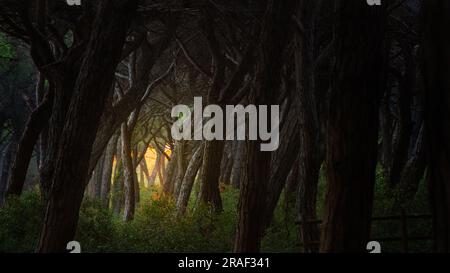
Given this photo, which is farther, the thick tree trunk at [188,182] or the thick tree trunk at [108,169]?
the thick tree trunk at [108,169]

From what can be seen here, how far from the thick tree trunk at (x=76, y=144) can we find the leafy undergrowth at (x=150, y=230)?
3.35 metres

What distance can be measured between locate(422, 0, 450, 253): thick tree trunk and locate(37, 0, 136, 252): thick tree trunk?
19.0ft

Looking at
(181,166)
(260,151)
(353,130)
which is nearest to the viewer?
(353,130)

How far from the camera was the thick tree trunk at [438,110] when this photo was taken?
5.51 meters

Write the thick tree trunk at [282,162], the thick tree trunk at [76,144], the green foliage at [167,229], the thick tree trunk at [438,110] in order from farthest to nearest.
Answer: the thick tree trunk at [282,162] → the green foliage at [167,229] → the thick tree trunk at [76,144] → the thick tree trunk at [438,110]

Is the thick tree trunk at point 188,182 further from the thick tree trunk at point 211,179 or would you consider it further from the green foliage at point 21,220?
the green foliage at point 21,220

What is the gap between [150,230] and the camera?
52.5 feet

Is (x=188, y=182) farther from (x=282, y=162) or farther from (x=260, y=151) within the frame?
(x=260, y=151)

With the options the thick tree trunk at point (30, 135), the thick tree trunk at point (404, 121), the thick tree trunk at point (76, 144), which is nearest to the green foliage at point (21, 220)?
the thick tree trunk at point (30, 135)

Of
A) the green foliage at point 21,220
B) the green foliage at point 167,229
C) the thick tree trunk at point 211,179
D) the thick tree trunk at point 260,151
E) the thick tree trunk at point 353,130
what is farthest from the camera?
the thick tree trunk at point 211,179

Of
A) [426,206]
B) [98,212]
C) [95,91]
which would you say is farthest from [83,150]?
[426,206]

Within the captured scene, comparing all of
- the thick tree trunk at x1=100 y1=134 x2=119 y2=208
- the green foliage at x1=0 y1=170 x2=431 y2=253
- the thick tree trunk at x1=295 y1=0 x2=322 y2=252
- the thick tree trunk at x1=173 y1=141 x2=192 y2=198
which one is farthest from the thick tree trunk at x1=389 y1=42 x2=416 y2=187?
the thick tree trunk at x1=100 y1=134 x2=119 y2=208

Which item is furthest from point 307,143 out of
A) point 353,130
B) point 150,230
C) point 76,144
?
point 353,130

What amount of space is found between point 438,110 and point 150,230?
11.3 meters
